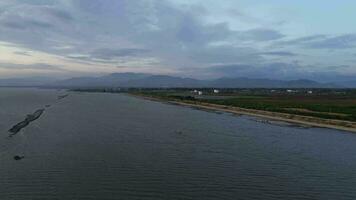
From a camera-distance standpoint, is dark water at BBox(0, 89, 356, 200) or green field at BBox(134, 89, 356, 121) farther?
green field at BBox(134, 89, 356, 121)

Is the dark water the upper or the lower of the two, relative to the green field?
lower

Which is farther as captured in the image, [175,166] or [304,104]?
[304,104]

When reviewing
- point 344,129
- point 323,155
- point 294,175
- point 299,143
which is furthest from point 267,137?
point 294,175

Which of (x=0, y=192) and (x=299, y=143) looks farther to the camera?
(x=299, y=143)

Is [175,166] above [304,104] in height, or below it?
below

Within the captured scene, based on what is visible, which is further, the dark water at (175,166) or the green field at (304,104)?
the green field at (304,104)

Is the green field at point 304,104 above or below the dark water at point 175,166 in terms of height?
above

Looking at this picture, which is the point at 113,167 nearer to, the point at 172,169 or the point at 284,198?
the point at 172,169

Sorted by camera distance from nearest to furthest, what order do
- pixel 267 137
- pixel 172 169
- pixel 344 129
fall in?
1. pixel 172 169
2. pixel 267 137
3. pixel 344 129
